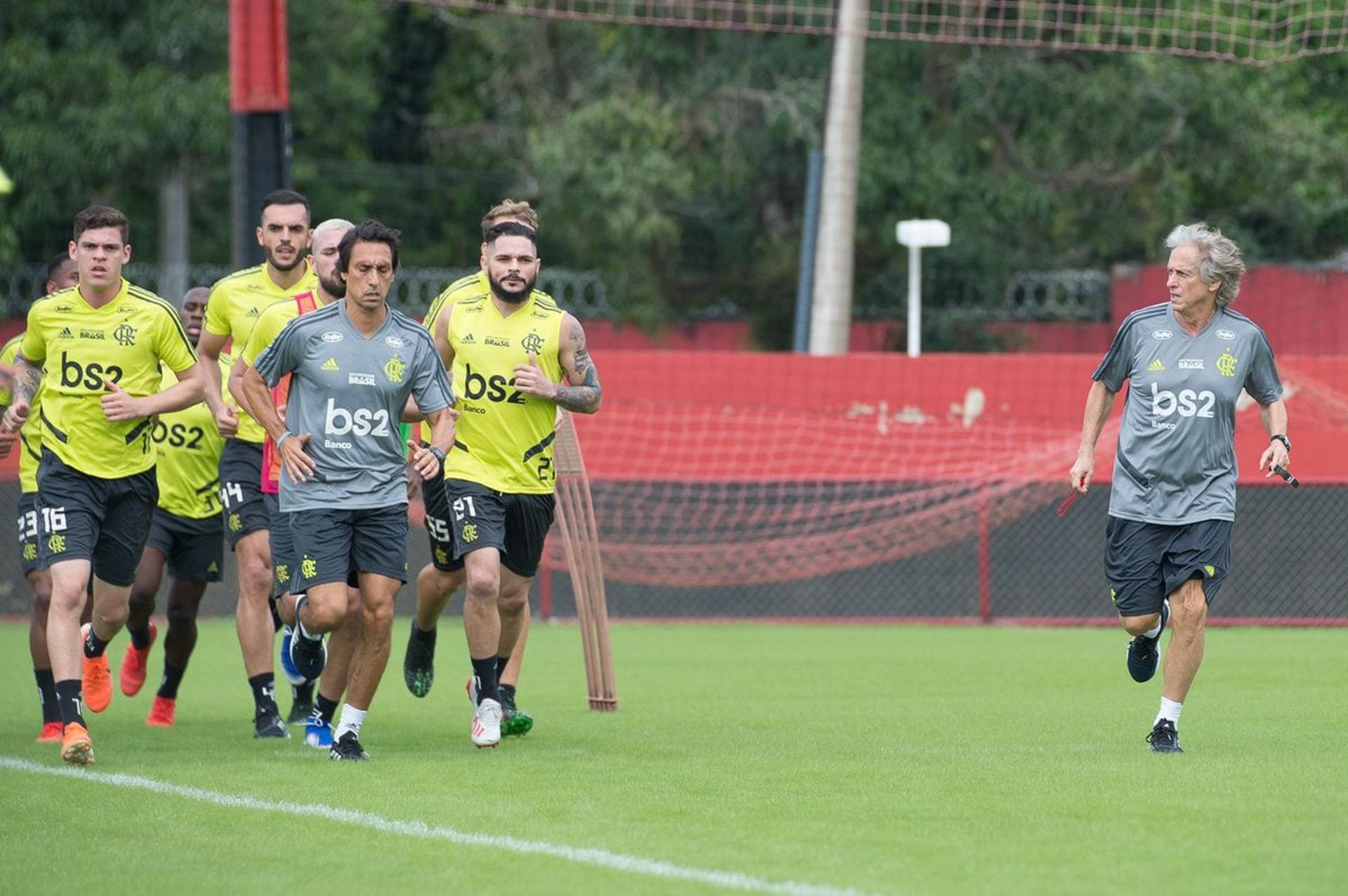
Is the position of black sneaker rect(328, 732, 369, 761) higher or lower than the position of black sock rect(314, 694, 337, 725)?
lower

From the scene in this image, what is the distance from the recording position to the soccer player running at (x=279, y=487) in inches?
345

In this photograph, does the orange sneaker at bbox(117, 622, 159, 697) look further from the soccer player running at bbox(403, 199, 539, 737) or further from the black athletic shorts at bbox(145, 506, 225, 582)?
the soccer player running at bbox(403, 199, 539, 737)

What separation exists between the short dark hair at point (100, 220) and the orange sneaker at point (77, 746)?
215cm

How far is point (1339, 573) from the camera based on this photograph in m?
16.5

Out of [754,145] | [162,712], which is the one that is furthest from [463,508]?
[754,145]

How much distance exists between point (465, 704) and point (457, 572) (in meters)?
2.19

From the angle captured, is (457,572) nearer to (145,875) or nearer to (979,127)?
(145,875)

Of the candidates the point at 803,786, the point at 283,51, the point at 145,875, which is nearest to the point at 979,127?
the point at 283,51

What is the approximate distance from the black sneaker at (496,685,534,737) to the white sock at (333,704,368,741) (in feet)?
3.13

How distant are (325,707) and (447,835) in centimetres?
246

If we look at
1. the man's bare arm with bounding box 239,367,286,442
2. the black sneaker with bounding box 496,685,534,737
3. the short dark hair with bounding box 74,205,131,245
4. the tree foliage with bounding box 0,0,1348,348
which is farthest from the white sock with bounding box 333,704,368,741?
the tree foliage with bounding box 0,0,1348,348

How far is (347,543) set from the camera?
28.0 feet

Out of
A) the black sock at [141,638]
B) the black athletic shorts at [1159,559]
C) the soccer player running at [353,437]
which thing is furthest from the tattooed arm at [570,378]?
the black sock at [141,638]

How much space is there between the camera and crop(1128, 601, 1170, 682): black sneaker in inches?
355
